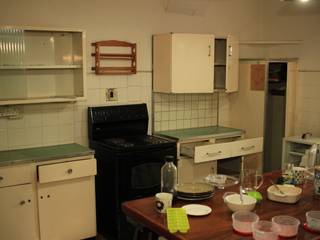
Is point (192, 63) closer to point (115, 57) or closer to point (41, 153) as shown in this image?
point (115, 57)

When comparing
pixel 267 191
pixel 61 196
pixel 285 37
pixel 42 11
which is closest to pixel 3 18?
pixel 42 11

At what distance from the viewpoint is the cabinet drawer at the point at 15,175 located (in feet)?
10.1

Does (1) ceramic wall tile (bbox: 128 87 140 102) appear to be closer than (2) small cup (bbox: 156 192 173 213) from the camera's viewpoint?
No

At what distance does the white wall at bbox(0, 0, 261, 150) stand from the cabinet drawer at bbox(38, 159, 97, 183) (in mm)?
527

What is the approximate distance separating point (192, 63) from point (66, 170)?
5.44 ft

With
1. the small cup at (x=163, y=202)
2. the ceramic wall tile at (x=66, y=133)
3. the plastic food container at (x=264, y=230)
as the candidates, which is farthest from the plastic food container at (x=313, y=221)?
the ceramic wall tile at (x=66, y=133)

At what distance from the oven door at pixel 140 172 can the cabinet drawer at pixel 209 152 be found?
10.3 inches

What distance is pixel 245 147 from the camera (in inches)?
159

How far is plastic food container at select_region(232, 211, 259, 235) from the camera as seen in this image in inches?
73.5

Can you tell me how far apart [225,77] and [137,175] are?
1552 millimetres

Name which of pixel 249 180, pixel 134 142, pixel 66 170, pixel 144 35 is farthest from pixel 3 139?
pixel 249 180

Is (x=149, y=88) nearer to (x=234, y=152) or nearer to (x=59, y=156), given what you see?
(x=234, y=152)

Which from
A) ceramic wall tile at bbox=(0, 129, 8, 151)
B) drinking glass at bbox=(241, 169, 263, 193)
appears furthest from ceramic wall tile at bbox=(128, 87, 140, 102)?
drinking glass at bbox=(241, 169, 263, 193)

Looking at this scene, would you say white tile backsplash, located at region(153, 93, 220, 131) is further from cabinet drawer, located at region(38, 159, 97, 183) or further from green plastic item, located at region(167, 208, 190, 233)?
green plastic item, located at region(167, 208, 190, 233)
